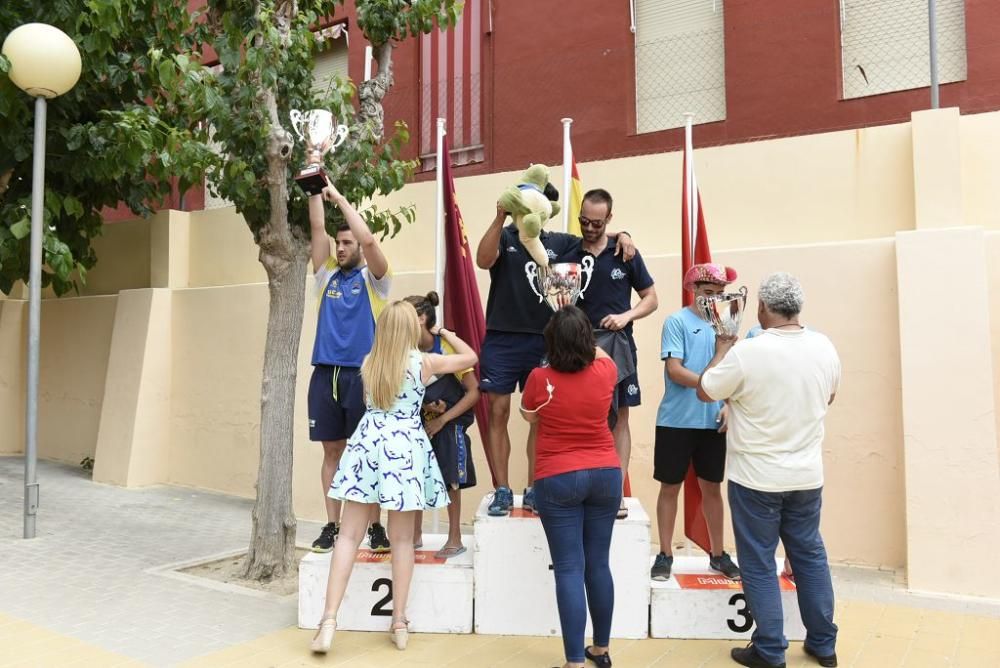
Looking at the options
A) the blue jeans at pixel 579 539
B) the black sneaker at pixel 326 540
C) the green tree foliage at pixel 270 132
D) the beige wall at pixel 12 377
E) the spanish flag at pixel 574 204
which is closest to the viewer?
the blue jeans at pixel 579 539

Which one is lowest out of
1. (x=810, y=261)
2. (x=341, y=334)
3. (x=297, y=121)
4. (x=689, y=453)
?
(x=689, y=453)

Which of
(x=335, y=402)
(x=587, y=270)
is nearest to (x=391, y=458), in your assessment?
(x=335, y=402)

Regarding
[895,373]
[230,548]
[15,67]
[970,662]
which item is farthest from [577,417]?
[15,67]

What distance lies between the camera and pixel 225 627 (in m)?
4.29

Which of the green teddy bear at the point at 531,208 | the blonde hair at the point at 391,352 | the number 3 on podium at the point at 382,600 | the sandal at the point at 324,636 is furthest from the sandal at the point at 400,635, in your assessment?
the green teddy bear at the point at 531,208

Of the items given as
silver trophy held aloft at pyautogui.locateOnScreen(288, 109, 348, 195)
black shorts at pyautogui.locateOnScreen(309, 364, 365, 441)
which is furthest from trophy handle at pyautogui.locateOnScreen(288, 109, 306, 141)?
black shorts at pyautogui.locateOnScreen(309, 364, 365, 441)

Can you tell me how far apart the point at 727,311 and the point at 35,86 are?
544 cm

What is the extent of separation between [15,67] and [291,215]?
2.49 m

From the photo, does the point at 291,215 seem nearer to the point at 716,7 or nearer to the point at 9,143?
the point at 9,143

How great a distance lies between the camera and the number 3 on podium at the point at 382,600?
4.14m

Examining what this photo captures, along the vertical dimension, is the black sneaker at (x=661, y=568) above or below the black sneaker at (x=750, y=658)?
above

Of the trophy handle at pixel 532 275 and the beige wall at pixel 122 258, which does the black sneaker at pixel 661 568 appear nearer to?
the trophy handle at pixel 532 275

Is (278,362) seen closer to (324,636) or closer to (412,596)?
(412,596)

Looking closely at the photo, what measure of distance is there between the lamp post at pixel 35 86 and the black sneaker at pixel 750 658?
5.26 metres
